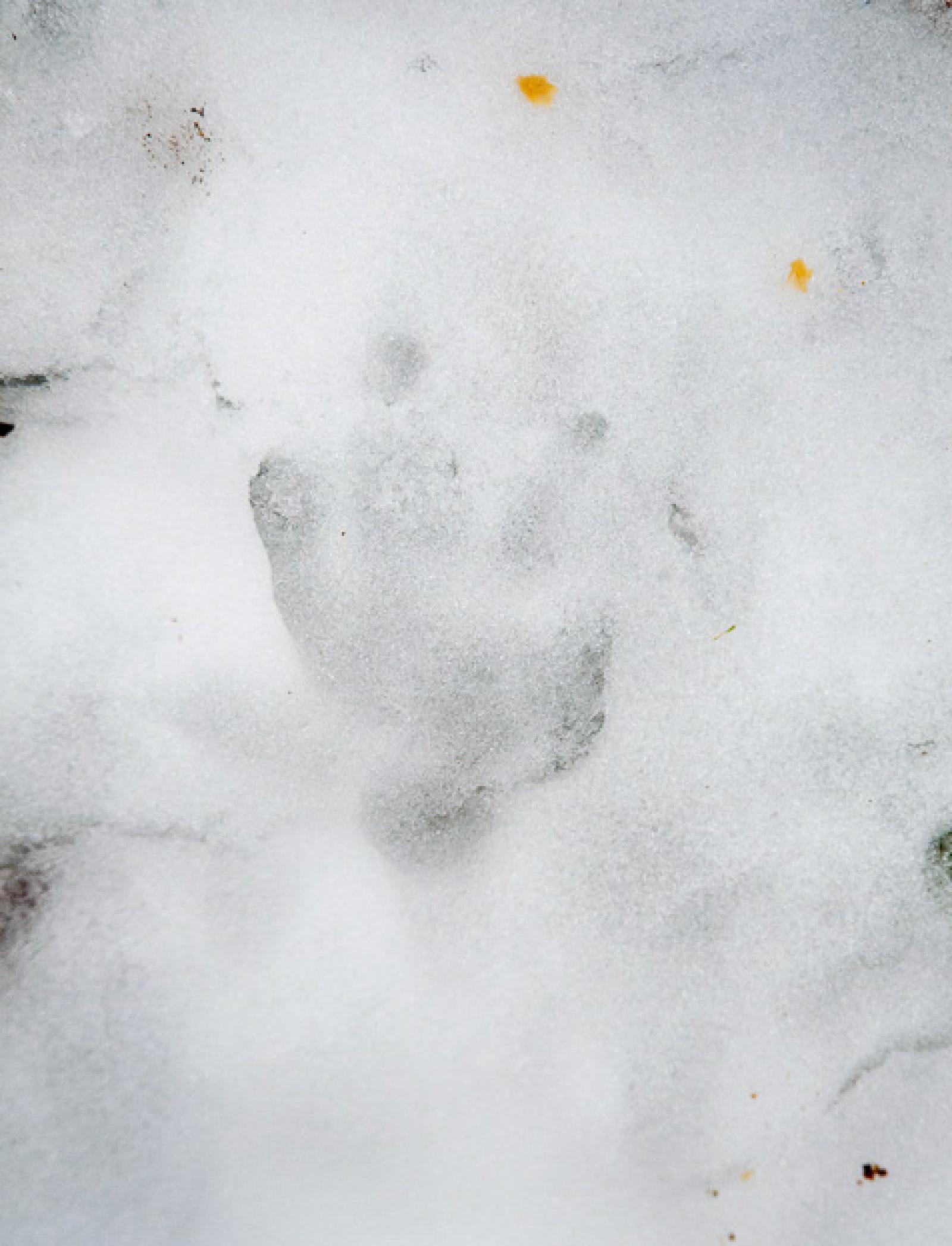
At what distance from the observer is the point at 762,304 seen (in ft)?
4.49

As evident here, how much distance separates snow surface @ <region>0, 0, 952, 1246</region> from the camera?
4.12 ft

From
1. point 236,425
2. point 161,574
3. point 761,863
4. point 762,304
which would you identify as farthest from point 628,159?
point 761,863

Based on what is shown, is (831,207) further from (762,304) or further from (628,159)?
(628,159)

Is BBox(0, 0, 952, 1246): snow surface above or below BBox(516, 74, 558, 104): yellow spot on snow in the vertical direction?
below

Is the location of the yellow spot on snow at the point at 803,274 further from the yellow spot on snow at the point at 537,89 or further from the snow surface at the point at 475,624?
the yellow spot on snow at the point at 537,89

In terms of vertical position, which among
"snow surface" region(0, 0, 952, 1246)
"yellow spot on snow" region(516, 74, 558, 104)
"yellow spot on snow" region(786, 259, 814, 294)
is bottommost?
"snow surface" region(0, 0, 952, 1246)

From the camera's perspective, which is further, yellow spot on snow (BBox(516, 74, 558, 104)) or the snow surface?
yellow spot on snow (BBox(516, 74, 558, 104))

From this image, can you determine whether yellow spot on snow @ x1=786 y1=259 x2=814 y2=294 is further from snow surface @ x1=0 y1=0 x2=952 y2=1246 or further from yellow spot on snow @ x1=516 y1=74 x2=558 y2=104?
yellow spot on snow @ x1=516 y1=74 x2=558 y2=104

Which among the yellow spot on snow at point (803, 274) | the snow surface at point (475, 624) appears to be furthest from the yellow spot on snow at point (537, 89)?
the yellow spot on snow at point (803, 274)

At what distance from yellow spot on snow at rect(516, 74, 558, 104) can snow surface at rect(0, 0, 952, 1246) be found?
0.08ft

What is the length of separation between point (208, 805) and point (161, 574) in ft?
1.45

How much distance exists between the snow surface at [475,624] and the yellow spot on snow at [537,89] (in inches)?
1.0

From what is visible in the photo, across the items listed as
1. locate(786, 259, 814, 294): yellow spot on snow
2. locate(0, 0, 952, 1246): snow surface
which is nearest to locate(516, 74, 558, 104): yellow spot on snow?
locate(0, 0, 952, 1246): snow surface

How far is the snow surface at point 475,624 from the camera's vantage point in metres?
1.26
